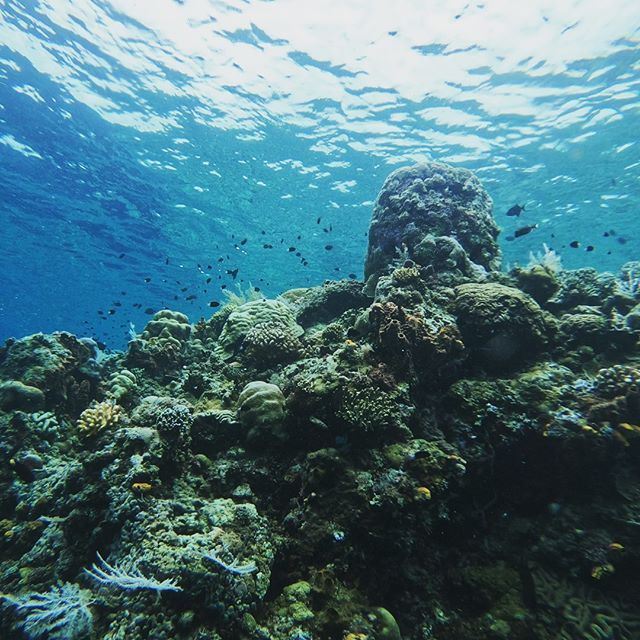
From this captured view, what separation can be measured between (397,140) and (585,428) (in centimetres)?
1691

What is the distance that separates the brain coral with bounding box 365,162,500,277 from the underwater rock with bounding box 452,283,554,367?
2727 millimetres

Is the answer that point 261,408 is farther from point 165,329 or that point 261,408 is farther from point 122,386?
point 165,329

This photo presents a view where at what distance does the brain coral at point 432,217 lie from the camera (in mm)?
9586

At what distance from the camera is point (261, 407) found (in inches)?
205

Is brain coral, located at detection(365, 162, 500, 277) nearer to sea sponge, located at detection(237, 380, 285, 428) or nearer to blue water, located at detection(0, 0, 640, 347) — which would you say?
blue water, located at detection(0, 0, 640, 347)

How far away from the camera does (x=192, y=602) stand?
321 cm

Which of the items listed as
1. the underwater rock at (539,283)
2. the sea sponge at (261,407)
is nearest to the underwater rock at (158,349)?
the sea sponge at (261,407)

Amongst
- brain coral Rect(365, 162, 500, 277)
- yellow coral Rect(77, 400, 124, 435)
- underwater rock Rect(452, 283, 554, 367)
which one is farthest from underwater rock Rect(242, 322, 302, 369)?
brain coral Rect(365, 162, 500, 277)

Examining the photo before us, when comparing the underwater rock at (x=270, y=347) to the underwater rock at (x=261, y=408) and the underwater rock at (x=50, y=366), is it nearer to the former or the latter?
the underwater rock at (x=261, y=408)

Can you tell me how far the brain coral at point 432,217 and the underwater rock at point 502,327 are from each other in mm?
2727

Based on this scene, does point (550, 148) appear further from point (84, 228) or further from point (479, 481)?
point (84, 228)

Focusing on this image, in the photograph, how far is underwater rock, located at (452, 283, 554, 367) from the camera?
6285 millimetres

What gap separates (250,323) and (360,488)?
5.01m

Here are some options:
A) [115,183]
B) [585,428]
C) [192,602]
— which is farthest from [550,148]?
[115,183]
